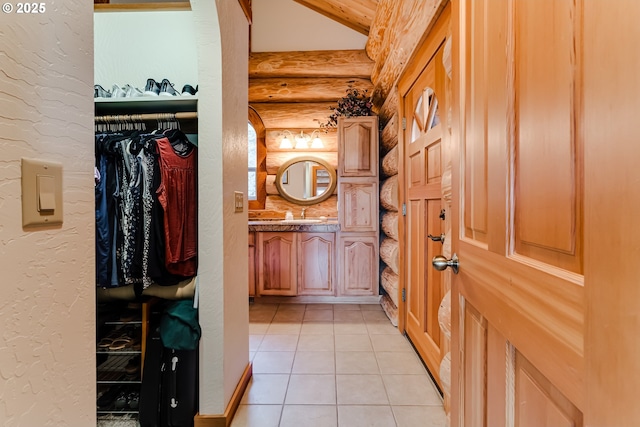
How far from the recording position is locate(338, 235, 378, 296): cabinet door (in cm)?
318

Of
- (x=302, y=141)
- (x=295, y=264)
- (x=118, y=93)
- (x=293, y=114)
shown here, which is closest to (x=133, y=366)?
(x=118, y=93)

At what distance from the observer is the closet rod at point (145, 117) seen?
61.3 inches

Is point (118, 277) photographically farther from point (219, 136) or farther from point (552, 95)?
point (552, 95)

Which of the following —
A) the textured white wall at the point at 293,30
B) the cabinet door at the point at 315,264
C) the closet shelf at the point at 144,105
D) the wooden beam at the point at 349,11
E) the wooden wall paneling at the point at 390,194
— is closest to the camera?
the closet shelf at the point at 144,105

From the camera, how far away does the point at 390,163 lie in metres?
2.91

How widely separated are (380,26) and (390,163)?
135 centimetres

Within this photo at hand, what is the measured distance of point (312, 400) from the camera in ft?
5.55

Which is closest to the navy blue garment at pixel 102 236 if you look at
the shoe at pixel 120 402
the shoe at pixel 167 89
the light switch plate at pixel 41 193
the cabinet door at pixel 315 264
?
the shoe at pixel 167 89

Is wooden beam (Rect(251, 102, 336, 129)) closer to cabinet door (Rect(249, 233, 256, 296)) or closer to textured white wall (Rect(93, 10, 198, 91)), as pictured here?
cabinet door (Rect(249, 233, 256, 296))

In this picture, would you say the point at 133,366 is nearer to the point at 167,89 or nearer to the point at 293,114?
the point at 167,89

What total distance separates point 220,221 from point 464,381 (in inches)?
46.2

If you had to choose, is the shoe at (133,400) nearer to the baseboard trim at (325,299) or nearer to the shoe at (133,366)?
the shoe at (133,366)

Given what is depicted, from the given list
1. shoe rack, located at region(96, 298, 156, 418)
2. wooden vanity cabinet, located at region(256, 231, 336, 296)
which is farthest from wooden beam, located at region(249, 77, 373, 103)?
shoe rack, located at region(96, 298, 156, 418)

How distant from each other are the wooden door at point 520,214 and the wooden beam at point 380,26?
1.93 m
